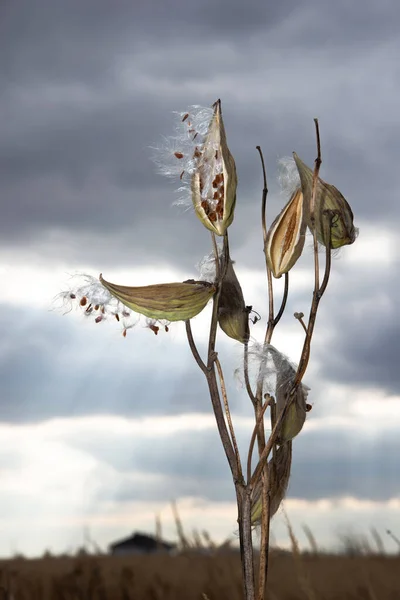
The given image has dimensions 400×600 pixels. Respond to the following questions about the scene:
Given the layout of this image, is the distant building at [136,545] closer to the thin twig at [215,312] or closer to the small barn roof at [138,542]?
the small barn roof at [138,542]

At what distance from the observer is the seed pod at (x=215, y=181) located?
1604mm

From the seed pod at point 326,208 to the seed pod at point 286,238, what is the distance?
0.07 ft

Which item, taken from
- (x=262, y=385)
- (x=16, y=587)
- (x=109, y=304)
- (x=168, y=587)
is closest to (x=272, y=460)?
(x=262, y=385)

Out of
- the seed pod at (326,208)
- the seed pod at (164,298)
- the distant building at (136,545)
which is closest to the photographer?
the seed pod at (164,298)

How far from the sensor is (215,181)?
5.30 feet

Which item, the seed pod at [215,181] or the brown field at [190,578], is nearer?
the seed pod at [215,181]

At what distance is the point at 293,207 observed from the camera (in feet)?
5.47

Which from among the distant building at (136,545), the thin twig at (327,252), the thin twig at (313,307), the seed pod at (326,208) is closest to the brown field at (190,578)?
the distant building at (136,545)

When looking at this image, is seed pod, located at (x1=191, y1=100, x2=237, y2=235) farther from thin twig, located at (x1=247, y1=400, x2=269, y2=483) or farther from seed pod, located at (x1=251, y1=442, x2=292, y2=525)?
seed pod, located at (x1=251, y1=442, x2=292, y2=525)

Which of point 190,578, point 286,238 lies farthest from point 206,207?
point 190,578

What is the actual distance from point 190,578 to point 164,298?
2.95 ft

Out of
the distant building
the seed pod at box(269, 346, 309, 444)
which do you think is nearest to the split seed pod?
the seed pod at box(269, 346, 309, 444)

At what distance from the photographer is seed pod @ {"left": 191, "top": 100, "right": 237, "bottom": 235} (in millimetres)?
1604

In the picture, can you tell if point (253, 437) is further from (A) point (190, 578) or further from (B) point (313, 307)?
(A) point (190, 578)
